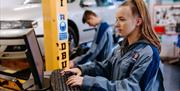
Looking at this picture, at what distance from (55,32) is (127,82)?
67.0 inches

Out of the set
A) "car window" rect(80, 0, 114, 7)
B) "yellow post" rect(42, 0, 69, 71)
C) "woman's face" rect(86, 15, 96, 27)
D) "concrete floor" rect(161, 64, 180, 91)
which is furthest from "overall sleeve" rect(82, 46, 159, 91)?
"car window" rect(80, 0, 114, 7)

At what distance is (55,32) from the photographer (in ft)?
10.0

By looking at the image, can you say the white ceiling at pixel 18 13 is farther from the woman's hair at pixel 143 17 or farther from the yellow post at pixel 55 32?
the woman's hair at pixel 143 17

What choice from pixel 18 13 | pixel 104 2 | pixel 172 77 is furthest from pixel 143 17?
pixel 104 2

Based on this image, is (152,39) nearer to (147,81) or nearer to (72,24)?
(147,81)

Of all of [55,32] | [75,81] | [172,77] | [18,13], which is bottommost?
[172,77]

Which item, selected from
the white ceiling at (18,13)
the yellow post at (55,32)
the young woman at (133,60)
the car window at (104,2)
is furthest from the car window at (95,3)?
the young woman at (133,60)

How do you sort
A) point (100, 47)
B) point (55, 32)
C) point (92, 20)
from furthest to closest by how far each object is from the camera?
point (92, 20) → point (100, 47) → point (55, 32)

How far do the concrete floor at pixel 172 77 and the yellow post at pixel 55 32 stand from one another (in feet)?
7.35

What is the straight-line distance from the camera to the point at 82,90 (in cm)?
155

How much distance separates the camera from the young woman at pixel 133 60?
4.88ft

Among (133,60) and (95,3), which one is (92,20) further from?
(133,60)

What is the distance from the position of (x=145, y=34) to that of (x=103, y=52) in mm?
2546

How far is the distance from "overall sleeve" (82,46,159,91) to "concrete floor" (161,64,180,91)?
11.1ft
